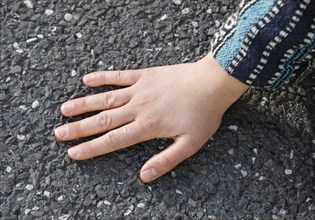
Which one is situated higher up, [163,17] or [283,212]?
[163,17]

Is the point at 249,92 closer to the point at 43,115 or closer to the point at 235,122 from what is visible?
the point at 235,122

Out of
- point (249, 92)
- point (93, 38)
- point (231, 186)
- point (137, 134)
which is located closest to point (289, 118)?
point (249, 92)

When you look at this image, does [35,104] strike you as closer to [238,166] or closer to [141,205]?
[141,205]

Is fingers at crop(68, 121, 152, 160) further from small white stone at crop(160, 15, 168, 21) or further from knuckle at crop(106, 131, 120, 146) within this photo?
small white stone at crop(160, 15, 168, 21)

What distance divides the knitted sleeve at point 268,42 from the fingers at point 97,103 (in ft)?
0.76

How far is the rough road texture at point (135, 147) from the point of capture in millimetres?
1477

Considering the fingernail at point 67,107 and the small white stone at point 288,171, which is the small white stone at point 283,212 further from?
the fingernail at point 67,107

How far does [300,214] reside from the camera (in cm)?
146

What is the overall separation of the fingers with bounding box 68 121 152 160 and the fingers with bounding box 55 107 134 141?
0.02 meters

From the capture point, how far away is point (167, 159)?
58.5 inches

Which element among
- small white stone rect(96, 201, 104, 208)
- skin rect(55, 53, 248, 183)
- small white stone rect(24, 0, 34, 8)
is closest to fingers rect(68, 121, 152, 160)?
skin rect(55, 53, 248, 183)

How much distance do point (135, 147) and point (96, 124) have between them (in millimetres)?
98

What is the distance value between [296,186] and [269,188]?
6cm

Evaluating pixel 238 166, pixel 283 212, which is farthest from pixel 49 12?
pixel 283 212
